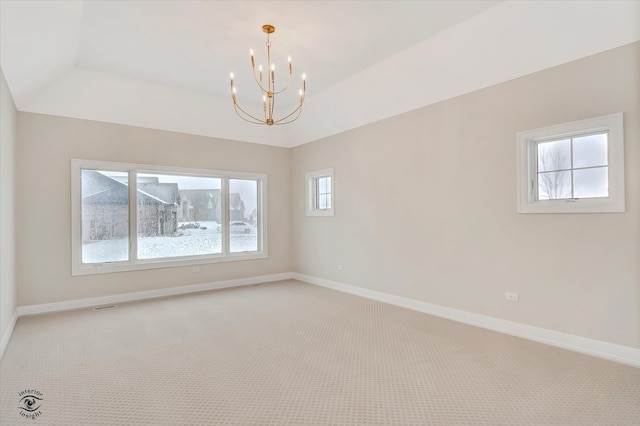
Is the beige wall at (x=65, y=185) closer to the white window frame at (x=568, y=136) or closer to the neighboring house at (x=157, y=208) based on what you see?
the neighboring house at (x=157, y=208)

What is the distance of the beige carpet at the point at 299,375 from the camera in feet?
7.50

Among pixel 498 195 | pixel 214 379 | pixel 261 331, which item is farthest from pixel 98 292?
pixel 498 195

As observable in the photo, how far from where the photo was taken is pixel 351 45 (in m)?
3.96

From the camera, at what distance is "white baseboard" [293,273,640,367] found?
3008mm

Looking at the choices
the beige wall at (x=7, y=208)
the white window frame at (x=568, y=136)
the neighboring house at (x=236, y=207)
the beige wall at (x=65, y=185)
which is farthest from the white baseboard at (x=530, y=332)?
the beige wall at (x=7, y=208)

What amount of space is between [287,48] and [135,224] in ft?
11.8

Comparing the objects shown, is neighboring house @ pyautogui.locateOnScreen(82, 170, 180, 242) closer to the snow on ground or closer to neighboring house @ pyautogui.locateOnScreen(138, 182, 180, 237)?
neighboring house @ pyautogui.locateOnScreen(138, 182, 180, 237)

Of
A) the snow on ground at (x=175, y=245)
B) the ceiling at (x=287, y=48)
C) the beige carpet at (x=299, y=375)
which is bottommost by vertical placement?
the beige carpet at (x=299, y=375)

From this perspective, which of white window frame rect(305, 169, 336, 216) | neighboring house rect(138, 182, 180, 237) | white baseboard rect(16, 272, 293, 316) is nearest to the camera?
white baseboard rect(16, 272, 293, 316)

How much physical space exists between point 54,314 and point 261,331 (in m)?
2.98

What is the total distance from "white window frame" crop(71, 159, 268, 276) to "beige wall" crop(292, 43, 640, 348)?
1608 millimetres

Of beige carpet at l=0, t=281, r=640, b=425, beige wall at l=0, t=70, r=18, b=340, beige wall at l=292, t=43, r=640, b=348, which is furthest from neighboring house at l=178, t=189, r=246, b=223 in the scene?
beige wall at l=0, t=70, r=18, b=340

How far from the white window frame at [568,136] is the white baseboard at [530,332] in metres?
1.22

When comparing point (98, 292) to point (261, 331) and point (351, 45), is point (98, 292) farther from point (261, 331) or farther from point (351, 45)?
point (351, 45)
